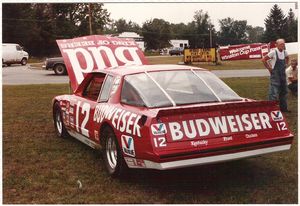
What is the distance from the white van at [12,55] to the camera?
89.3 ft

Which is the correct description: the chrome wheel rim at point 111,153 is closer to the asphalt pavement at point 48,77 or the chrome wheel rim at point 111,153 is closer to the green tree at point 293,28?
the asphalt pavement at point 48,77

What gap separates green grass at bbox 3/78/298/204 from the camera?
3930mm

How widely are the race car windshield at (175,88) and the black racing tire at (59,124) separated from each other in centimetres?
216

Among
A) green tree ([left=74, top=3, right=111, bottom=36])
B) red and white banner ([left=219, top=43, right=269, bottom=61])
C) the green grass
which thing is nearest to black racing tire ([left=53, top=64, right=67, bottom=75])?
green tree ([left=74, top=3, right=111, bottom=36])

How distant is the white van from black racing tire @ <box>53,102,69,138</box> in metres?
21.7

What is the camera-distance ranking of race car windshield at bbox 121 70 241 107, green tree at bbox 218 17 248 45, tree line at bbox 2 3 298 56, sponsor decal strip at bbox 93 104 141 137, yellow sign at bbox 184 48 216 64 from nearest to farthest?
sponsor decal strip at bbox 93 104 141 137
race car windshield at bbox 121 70 241 107
yellow sign at bbox 184 48 216 64
tree line at bbox 2 3 298 56
green tree at bbox 218 17 248 45

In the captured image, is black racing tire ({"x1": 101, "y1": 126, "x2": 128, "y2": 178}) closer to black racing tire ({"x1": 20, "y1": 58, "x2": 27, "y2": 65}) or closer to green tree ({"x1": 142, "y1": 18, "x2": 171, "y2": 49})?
black racing tire ({"x1": 20, "y1": 58, "x2": 27, "y2": 65})

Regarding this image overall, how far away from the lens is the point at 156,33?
197 ft

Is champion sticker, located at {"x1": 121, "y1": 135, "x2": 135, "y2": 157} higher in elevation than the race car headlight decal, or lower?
lower

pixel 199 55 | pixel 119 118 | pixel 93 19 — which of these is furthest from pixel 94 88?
pixel 93 19

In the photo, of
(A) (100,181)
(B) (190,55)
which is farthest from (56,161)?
(B) (190,55)

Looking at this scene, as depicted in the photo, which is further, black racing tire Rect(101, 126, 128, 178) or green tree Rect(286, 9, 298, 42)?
green tree Rect(286, 9, 298, 42)

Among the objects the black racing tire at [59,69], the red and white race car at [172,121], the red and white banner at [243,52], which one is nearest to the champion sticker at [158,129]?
the red and white race car at [172,121]

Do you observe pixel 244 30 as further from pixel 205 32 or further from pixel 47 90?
pixel 47 90
